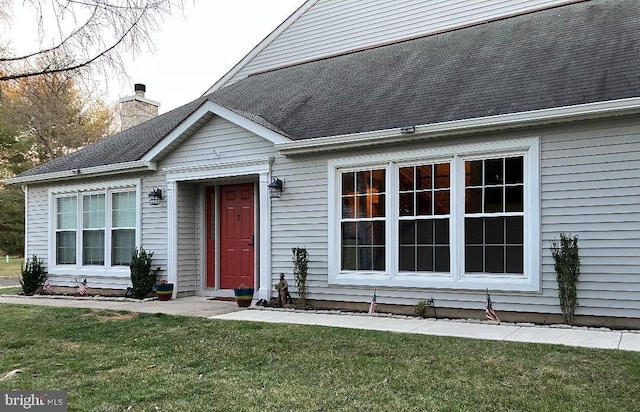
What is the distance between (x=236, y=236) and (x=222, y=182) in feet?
3.33

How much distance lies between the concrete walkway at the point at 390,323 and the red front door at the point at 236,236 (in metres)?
0.68

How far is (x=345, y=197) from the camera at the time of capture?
26.0 feet

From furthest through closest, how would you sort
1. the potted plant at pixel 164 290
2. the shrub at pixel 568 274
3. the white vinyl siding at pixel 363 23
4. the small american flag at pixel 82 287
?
1. the white vinyl siding at pixel 363 23
2. the small american flag at pixel 82 287
3. the potted plant at pixel 164 290
4. the shrub at pixel 568 274

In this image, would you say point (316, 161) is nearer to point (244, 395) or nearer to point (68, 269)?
point (244, 395)

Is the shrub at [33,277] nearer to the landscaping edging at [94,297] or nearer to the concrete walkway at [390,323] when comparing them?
the landscaping edging at [94,297]

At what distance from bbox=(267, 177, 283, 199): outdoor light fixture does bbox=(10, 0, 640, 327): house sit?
0.11m

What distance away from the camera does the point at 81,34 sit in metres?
4.90

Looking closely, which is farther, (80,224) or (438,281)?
(80,224)

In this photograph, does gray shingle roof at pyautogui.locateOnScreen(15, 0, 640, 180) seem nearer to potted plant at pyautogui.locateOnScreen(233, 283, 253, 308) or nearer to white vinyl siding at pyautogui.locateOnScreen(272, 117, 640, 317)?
white vinyl siding at pyautogui.locateOnScreen(272, 117, 640, 317)

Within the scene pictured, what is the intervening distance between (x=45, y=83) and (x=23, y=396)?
293cm

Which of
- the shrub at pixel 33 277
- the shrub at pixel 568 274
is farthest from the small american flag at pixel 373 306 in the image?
the shrub at pixel 33 277

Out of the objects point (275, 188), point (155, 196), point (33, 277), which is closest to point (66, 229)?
point (33, 277)

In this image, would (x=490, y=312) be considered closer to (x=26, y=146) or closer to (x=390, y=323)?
(x=390, y=323)

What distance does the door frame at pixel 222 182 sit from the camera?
8539 mm
